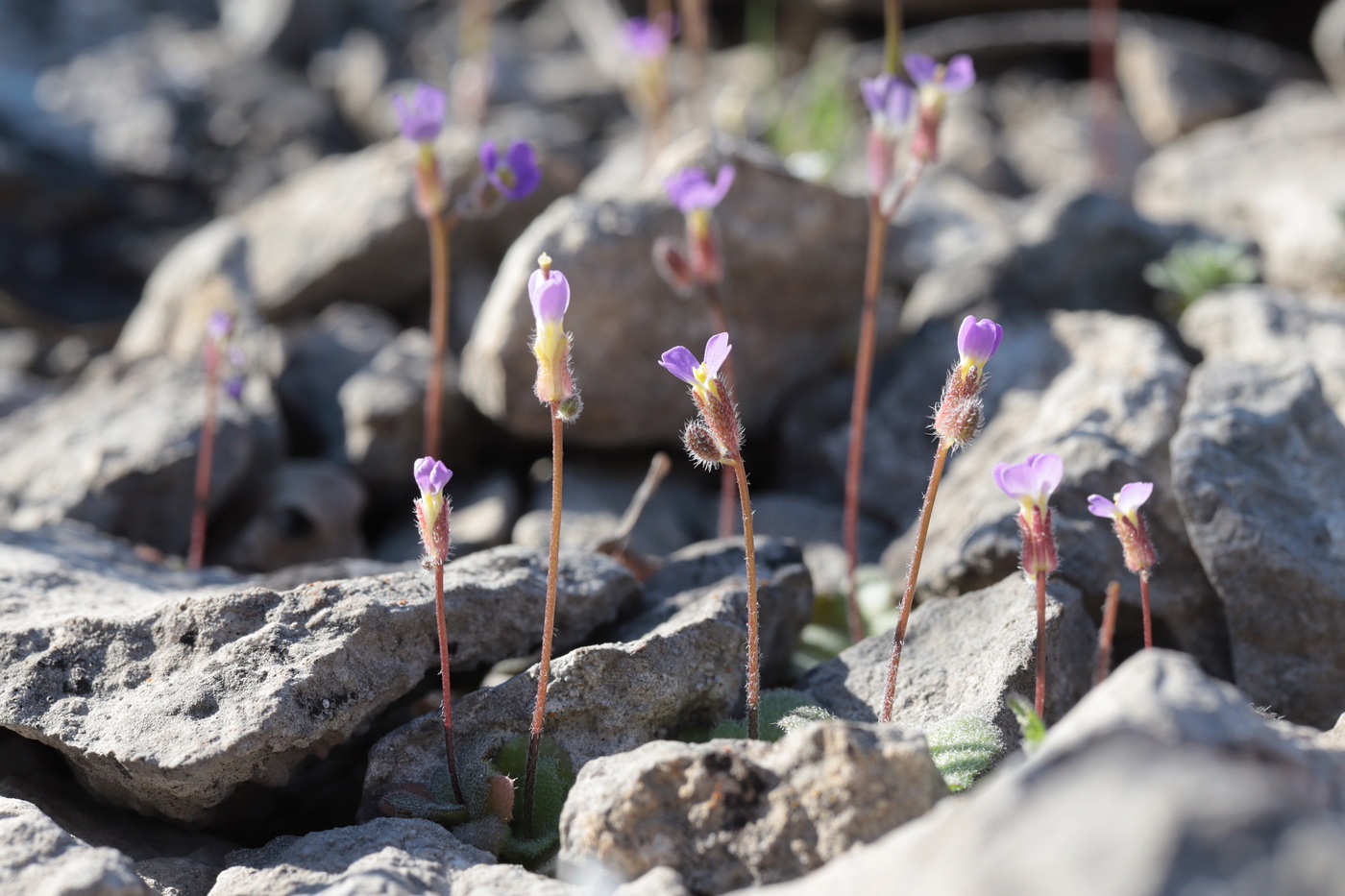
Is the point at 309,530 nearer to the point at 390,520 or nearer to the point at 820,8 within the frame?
the point at 390,520

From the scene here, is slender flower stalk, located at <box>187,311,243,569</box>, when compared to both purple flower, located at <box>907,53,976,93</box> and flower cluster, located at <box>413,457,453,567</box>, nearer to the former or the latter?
flower cluster, located at <box>413,457,453,567</box>

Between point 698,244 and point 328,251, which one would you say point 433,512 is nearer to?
point 698,244

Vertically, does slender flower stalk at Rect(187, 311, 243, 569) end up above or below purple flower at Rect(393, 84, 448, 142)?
below

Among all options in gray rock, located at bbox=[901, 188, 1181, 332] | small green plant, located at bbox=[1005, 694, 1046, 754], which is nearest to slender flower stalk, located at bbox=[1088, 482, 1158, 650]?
small green plant, located at bbox=[1005, 694, 1046, 754]

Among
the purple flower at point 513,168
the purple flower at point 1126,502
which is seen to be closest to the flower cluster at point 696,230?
the purple flower at point 513,168

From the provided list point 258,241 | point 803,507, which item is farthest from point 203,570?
point 258,241

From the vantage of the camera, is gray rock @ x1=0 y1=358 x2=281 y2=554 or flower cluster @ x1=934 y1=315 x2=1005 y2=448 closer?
flower cluster @ x1=934 y1=315 x2=1005 y2=448

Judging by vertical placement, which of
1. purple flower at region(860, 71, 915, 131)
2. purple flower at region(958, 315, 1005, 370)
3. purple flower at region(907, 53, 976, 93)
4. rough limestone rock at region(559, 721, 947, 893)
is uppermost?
purple flower at region(907, 53, 976, 93)

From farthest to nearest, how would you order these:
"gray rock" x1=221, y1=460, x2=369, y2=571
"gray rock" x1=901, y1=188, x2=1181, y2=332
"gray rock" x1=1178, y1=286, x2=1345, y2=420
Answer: "gray rock" x1=901, y1=188, x2=1181, y2=332
"gray rock" x1=221, y1=460, x2=369, y2=571
"gray rock" x1=1178, y1=286, x2=1345, y2=420

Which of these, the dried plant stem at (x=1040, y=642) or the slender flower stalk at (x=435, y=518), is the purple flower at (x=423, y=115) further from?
the dried plant stem at (x=1040, y=642)
